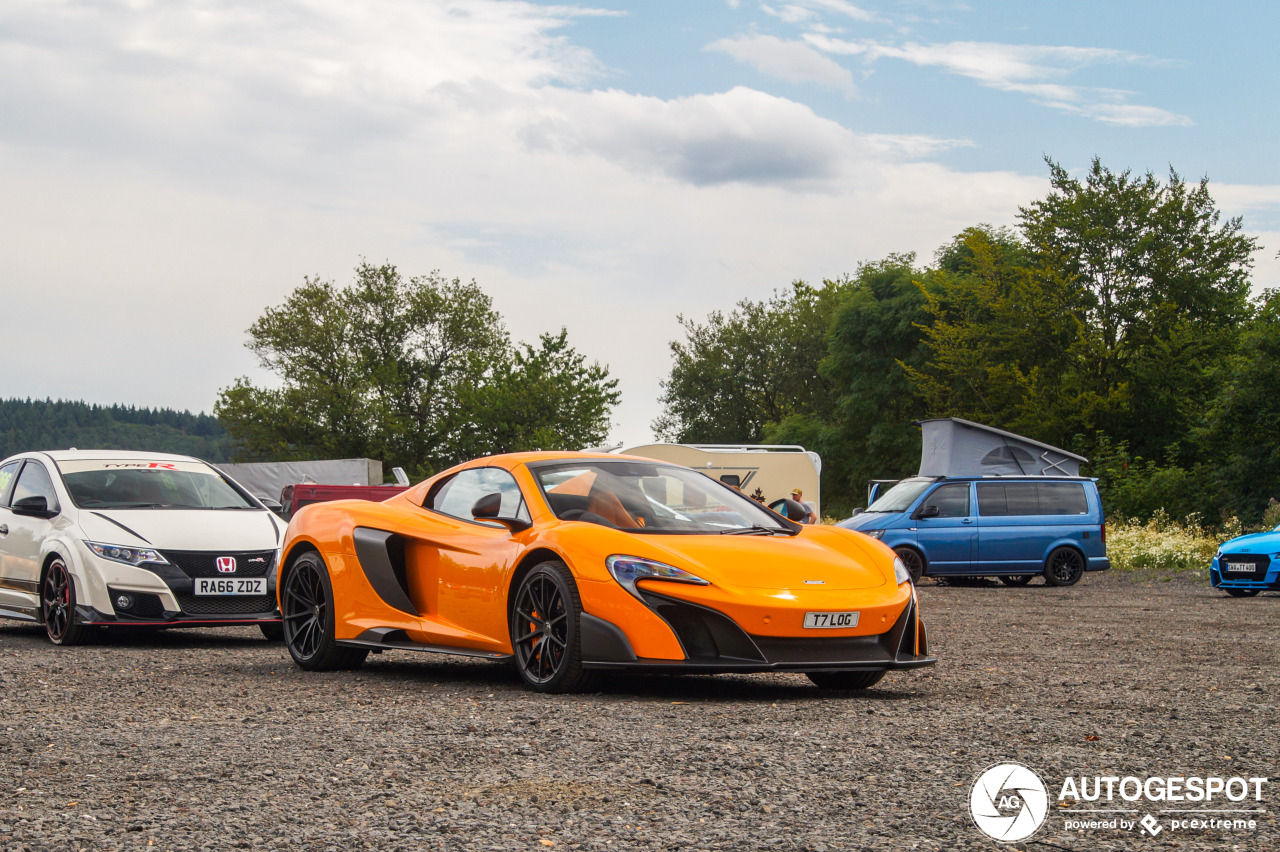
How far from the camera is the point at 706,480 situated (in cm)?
831

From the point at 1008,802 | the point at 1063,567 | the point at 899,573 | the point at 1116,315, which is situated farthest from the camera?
the point at 1116,315

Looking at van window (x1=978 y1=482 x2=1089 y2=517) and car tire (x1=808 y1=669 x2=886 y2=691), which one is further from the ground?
van window (x1=978 y1=482 x2=1089 y2=517)

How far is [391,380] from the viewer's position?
7494cm

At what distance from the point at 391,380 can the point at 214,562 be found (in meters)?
65.2

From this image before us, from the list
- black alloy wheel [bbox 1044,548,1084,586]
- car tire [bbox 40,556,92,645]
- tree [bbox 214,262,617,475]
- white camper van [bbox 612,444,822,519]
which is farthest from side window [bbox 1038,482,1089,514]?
tree [bbox 214,262,617,475]

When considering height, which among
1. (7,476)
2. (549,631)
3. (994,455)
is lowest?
(549,631)

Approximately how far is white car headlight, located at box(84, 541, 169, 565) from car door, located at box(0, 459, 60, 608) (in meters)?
0.86

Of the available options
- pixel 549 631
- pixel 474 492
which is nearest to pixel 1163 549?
pixel 474 492

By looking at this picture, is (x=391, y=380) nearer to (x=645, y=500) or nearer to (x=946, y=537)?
(x=946, y=537)

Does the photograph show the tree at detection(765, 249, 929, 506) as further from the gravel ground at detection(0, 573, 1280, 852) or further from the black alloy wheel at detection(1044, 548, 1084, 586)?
the gravel ground at detection(0, 573, 1280, 852)

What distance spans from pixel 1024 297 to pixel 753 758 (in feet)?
152

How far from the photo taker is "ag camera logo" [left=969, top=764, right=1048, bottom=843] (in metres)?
3.89

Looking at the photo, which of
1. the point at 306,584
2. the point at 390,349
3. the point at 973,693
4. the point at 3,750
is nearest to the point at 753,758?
the point at 973,693
